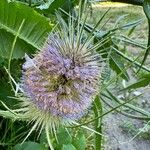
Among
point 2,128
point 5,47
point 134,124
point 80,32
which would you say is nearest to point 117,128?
point 134,124

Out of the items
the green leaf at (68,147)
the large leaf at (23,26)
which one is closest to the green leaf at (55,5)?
the large leaf at (23,26)

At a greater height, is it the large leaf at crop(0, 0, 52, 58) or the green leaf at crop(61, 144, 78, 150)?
the large leaf at crop(0, 0, 52, 58)

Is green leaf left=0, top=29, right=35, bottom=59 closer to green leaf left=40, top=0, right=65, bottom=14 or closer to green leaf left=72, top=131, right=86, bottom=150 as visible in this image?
green leaf left=40, top=0, right=65, bottom=14

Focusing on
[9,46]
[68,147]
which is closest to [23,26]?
[9,46]

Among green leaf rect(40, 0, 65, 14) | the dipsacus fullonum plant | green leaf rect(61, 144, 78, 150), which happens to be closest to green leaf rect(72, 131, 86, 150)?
green leaf rect(61, 144, 78, 150)

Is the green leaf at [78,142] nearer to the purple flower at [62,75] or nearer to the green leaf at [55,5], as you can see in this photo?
the green leaf at [55,5]

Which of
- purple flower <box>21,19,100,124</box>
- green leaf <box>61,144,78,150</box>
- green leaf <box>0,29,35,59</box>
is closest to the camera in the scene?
purple flower <box>21,19,100,124</box>
